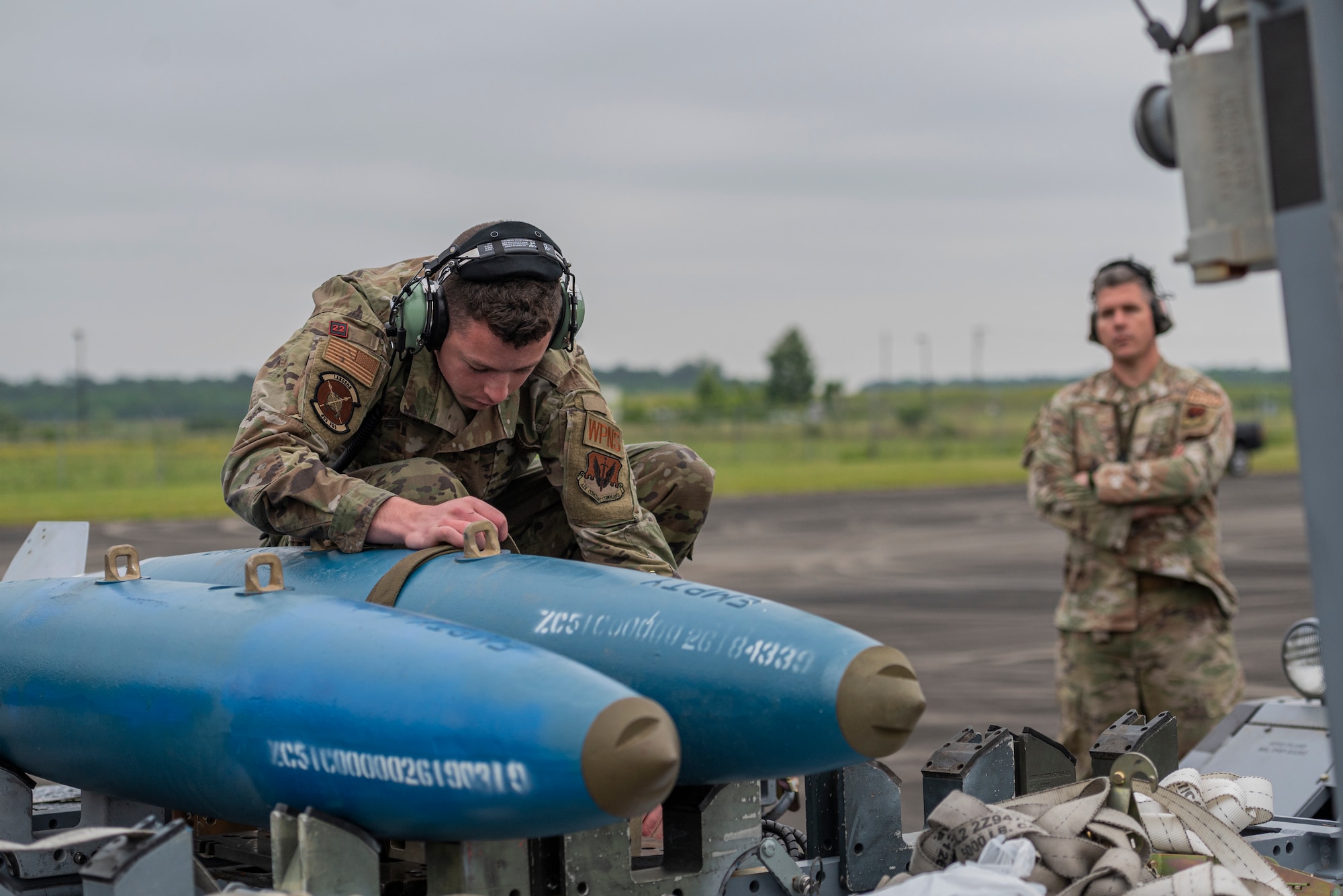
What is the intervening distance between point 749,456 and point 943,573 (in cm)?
2686

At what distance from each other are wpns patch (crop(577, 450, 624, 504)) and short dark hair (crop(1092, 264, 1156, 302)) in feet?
10.9

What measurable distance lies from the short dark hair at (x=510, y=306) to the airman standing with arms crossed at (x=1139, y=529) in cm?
348

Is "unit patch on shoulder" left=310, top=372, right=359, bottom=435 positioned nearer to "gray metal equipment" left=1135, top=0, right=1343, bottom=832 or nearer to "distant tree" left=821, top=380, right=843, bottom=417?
"gray metal equipment" left=1135, top=0, right=1343, bottom=832

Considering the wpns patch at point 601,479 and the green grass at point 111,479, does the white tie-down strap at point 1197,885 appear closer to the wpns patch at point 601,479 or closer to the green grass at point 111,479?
the wpns patch at point 601,479

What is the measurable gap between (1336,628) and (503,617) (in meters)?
1.56

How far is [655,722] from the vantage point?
89.3 inches

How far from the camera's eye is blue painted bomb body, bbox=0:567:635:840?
2.28m

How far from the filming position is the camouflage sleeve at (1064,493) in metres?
6.26

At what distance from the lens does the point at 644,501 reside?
13.7 ft

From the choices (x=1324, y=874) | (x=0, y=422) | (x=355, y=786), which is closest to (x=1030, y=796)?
(x=1324, y=874)

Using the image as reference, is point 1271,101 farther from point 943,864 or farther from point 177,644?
point 177,644

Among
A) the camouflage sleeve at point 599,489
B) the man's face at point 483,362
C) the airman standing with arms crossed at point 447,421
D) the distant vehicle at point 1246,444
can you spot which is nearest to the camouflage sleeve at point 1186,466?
the airman standing with arms crossed at point 447,421

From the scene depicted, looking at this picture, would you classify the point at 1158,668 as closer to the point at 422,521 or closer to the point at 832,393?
the point at 422,521

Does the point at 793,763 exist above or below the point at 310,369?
below
